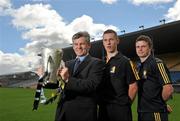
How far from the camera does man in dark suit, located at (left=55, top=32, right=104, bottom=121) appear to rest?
13.5ft

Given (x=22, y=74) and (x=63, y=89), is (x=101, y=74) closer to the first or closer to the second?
(x=63, y=89)

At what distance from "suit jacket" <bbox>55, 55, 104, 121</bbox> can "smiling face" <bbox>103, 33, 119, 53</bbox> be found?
0.67 meters

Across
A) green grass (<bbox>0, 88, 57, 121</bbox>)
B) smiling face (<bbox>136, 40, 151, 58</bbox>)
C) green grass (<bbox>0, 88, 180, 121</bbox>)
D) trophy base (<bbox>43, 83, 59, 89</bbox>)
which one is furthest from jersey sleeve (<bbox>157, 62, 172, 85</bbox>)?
green grass (<bbox>0, 88, 57, 121</bbox>)

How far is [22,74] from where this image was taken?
91.7 m

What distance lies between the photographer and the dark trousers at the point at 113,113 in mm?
4738

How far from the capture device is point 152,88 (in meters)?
5.19

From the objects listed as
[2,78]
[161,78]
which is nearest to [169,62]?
[161,78]

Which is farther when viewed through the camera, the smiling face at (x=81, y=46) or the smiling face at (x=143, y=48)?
the smiling face at (x=143, y=48)

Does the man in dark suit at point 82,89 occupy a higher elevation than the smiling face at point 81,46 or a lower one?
lower

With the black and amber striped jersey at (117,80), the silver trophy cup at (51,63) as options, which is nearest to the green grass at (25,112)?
the black and amber striped jersey at (117,80)

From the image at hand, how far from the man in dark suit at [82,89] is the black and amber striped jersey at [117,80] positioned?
0.49 m

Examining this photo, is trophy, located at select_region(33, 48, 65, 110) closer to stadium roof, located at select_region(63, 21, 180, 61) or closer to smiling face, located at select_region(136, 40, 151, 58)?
smiling face, located at select_region(136, 40, 151, 58)

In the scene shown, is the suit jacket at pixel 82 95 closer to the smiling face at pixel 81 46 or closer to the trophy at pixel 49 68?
the smiling face at pixel 81 46

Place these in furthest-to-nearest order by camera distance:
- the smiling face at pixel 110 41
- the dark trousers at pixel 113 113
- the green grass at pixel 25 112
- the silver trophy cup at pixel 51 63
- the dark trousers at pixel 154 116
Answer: the green grass at pixel 25 112 < the dark trousers at pixel 154 116 < the smiling face at pixel 110 41 < the dark trousers at pixel 113 113 < the silver trophy cup at pixel 51 63
